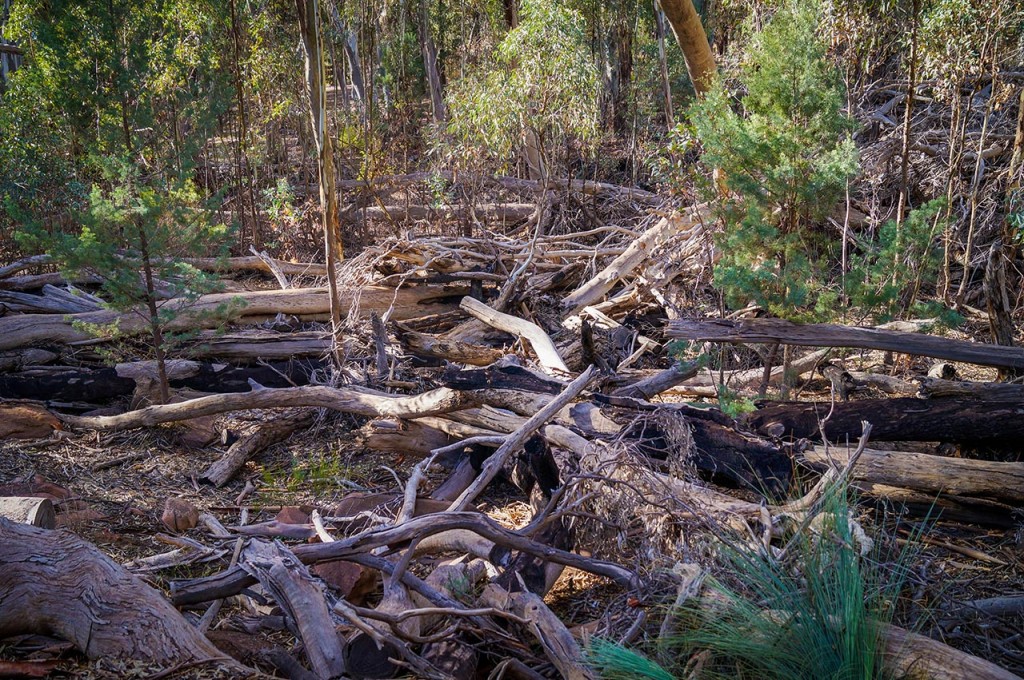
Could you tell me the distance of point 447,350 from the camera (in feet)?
22.6

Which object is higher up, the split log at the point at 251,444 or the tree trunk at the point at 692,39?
the tree trunk at the point at 692,39

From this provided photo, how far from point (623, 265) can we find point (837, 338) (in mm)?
3797

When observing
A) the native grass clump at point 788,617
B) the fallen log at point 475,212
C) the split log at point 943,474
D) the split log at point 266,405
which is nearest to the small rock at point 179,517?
the split log at point 266,405

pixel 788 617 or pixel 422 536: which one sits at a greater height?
pixel 788 617

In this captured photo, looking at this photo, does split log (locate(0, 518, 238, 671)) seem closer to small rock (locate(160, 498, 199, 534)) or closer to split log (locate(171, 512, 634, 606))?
split log (locate(171, 512, 634, 606))

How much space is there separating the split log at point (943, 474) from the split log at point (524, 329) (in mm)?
2463

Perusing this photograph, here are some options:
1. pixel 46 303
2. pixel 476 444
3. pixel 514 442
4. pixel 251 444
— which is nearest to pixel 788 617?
pixel 514 442

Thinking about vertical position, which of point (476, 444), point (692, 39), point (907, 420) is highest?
point (692, 39)

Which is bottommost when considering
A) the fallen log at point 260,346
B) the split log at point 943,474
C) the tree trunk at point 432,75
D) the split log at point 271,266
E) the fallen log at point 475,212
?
the split log at point 943,474

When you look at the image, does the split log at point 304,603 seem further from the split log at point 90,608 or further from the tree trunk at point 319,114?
the tree trunk at point 319,114

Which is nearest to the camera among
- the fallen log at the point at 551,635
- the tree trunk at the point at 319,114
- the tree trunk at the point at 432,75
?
the fallen log at the point at 551,635

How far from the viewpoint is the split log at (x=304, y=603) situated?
10.4 feet

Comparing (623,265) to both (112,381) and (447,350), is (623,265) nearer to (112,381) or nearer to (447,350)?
(447,350)

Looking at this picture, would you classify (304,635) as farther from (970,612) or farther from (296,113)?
(296,113)
